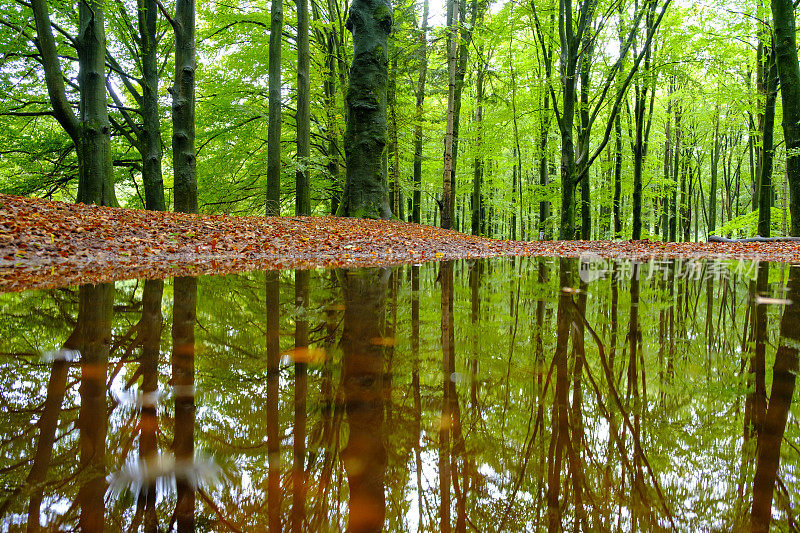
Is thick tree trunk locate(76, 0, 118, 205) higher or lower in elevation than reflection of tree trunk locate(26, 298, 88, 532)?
higher

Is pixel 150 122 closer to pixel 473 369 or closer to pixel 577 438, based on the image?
pixel 473 369

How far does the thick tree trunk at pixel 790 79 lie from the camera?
28.7ft

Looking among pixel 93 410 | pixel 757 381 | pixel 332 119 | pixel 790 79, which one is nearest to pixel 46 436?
pixel 93 410

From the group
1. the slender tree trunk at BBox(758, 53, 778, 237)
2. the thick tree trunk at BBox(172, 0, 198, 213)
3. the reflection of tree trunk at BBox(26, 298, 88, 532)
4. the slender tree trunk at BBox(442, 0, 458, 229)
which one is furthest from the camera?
the slender tree trunk at BBox(442, 0, 458, 229)

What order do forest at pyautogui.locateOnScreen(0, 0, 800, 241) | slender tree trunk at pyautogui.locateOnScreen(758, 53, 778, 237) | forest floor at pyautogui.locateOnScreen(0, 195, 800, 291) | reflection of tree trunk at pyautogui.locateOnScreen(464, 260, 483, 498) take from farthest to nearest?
slender tree trunk at pyautogui.locateOnScreen(758, 53, 778, 237) < forest at pyautogui.locateOnScreen(0, 0, 800, 241) < forest floor at pyautogui.locateOnScreen(0, 195, 800, 291) < reflection of tree trunk at pyautogui.locateOnScreen(464, 260, 483, 498)

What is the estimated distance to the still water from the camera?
31.8 inches

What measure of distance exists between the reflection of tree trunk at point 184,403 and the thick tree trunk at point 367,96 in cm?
786

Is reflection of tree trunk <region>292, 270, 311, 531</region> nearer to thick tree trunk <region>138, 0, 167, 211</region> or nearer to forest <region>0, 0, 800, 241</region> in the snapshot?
forest <region>0, 0, 800, 241</region>

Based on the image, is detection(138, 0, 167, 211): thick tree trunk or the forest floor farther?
detection(138, 0, 167, 211): thick tree trunk

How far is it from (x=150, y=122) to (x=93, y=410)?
13525mm

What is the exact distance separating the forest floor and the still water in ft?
7.20

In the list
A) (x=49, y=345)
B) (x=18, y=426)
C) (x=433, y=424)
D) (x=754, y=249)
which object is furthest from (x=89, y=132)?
(x=754, y=249)

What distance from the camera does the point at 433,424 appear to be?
1.15 meters

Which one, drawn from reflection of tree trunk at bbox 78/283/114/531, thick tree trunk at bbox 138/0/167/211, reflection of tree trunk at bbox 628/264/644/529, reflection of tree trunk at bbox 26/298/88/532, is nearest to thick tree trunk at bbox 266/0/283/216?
thick tree trunk at bbox 138/0/167/211
